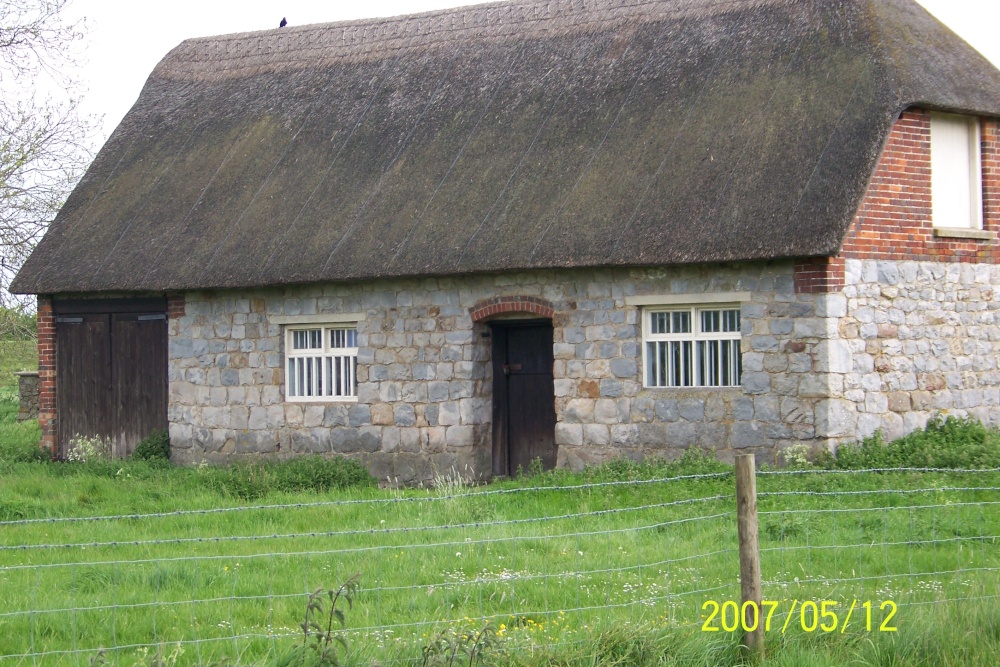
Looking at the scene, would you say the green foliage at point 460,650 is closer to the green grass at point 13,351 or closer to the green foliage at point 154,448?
the green foliage at point 154,448

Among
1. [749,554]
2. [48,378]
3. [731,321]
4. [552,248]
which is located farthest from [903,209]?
[48,378]

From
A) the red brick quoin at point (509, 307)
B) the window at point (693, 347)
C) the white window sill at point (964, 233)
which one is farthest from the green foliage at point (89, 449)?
the white window sill at point (964, 233)

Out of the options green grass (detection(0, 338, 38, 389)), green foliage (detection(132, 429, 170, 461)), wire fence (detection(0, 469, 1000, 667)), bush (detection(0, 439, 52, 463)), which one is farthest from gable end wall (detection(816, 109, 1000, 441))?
green grass (detection(0, 338, 38, 389))

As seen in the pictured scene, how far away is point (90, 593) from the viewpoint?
839 cm

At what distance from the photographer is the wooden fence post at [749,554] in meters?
6.25

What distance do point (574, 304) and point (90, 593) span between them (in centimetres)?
687

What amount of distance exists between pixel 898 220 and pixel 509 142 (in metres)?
4.80

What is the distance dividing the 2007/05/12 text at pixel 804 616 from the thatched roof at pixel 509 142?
576cm

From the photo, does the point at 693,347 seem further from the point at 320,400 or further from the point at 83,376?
the point at 83,376

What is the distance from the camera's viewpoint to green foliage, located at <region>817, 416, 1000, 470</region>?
39.5 ft

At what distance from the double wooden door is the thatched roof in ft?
2.21

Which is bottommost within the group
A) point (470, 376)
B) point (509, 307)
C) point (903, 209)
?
point (470, 376)

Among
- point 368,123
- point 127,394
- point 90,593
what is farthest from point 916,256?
point 127,394

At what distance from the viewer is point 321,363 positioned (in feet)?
51.4
